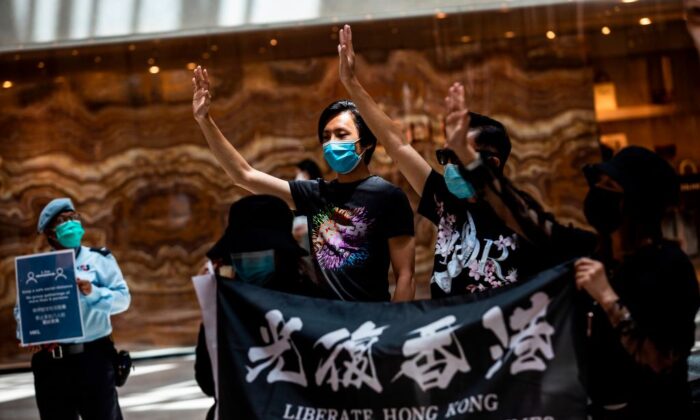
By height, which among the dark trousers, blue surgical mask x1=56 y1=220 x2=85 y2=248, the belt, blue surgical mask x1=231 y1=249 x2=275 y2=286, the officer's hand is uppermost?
blue surgical mask x1=56 y1=220 x2=85 y2=248

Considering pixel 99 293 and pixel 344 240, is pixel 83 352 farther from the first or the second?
pixel 344 240

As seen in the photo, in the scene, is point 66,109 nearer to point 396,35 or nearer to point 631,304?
point 396,35

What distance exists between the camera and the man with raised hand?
4.41 m

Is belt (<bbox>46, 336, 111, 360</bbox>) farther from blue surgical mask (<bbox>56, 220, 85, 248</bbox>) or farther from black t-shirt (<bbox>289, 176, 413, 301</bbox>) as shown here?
black t-shirt (<bbox>289, 176, 413, 301</bbox>)

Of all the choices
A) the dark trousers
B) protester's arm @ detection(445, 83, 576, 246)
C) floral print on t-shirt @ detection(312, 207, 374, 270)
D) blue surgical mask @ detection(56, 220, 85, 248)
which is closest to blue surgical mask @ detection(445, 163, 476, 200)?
protester's arm @ detection(445, 83, 576, 246)

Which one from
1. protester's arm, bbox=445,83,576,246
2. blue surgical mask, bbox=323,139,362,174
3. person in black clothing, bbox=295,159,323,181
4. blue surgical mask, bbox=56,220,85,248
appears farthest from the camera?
person in black clothing, bbox=295,159,323,181

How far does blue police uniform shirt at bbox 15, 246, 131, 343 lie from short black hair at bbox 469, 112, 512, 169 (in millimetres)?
2642

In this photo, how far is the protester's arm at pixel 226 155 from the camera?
4.71 m

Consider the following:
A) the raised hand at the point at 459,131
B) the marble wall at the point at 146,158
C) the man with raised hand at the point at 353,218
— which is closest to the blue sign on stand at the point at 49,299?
the man with raised hand at the point at 353,218

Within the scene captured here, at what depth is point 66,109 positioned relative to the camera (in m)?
12.0

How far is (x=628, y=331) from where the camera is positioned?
3.38 metres

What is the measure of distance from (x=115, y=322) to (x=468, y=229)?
861 centimetres

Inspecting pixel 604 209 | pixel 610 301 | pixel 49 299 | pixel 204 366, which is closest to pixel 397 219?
pixel 204 366

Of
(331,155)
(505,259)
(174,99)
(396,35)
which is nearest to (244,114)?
(174,99)
